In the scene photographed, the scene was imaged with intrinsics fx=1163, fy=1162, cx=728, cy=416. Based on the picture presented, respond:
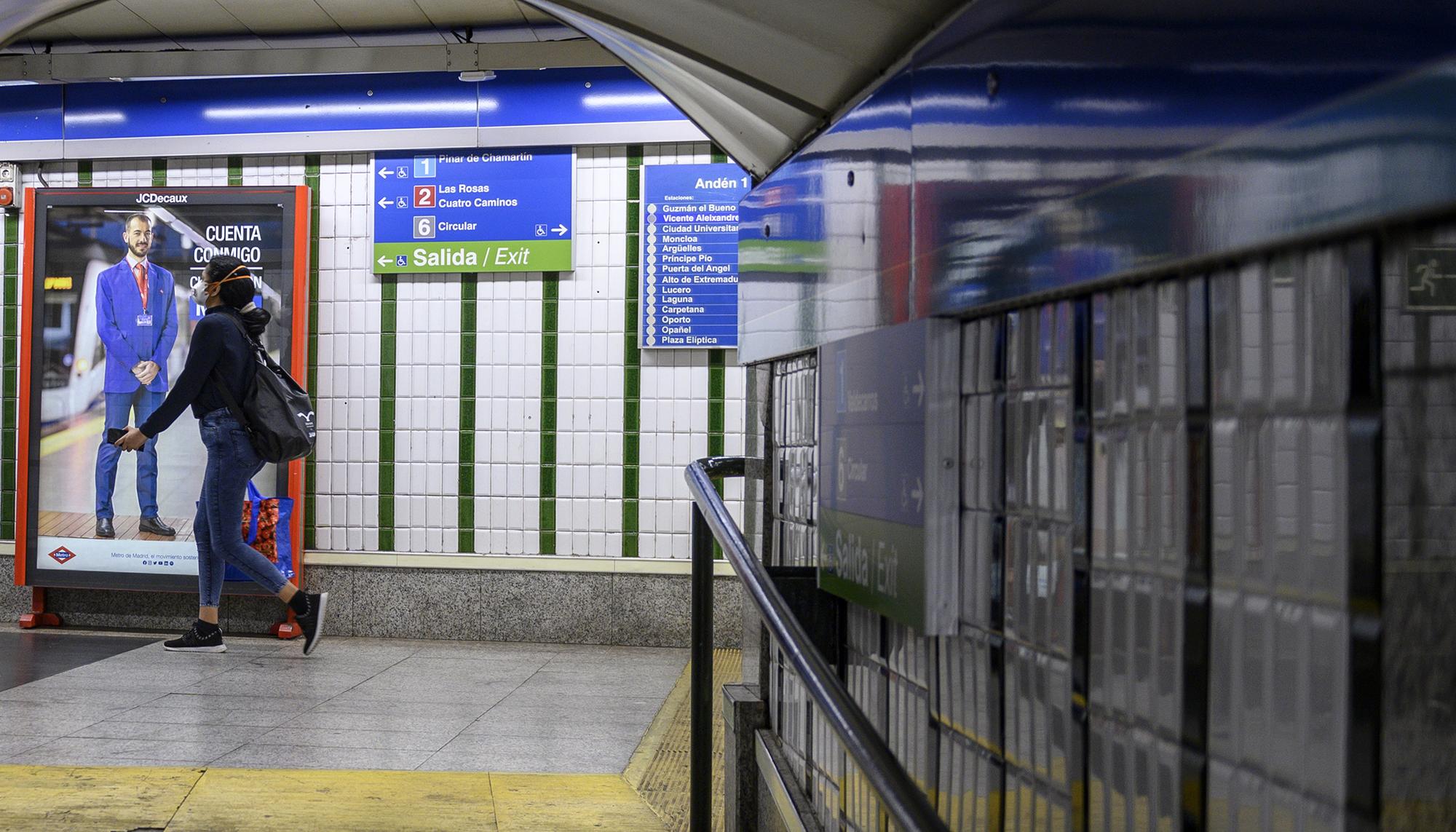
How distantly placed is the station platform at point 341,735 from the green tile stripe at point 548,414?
0.62m

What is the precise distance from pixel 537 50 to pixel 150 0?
182cm

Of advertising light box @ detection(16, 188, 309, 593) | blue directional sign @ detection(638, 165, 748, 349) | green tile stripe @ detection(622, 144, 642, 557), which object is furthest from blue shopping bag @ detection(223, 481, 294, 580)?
blue directional sign @ detection(638, 165, 748, 349)

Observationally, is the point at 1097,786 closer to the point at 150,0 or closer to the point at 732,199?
the point at 732,199

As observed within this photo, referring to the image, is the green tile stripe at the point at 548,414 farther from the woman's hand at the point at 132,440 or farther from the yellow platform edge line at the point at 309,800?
the yellow platform edge line at the point at 309,800

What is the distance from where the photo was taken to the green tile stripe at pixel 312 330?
6.13 meters

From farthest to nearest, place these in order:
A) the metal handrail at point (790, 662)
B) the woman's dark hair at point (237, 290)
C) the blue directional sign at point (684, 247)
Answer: the blue directional sign at point (684, 247)
the woman's dark hair at point (237, 290)
the metal handrail at point (790, 662)

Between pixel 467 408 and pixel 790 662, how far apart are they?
481cm

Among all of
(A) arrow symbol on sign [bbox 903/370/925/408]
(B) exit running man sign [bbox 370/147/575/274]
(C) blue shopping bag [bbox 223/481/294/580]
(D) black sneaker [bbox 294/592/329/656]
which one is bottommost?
(D) black sneaker [bbox 294/592/329/656]

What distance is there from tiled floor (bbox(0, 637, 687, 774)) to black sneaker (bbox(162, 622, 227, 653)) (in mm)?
43

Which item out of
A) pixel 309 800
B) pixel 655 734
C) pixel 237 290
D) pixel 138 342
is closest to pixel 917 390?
pixel 309 800

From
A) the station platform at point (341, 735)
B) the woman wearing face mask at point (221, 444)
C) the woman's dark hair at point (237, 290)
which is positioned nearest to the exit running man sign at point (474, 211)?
the woman's dark hair at point (237, 290)

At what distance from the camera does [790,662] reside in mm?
1533

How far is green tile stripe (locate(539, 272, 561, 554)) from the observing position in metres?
6.02

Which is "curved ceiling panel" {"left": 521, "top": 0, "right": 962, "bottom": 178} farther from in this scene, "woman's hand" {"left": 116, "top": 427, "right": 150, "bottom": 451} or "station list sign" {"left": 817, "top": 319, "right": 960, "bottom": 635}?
"woman's hand" {"left": 116, "top": 427, "right": 150, "bottom": 451}
